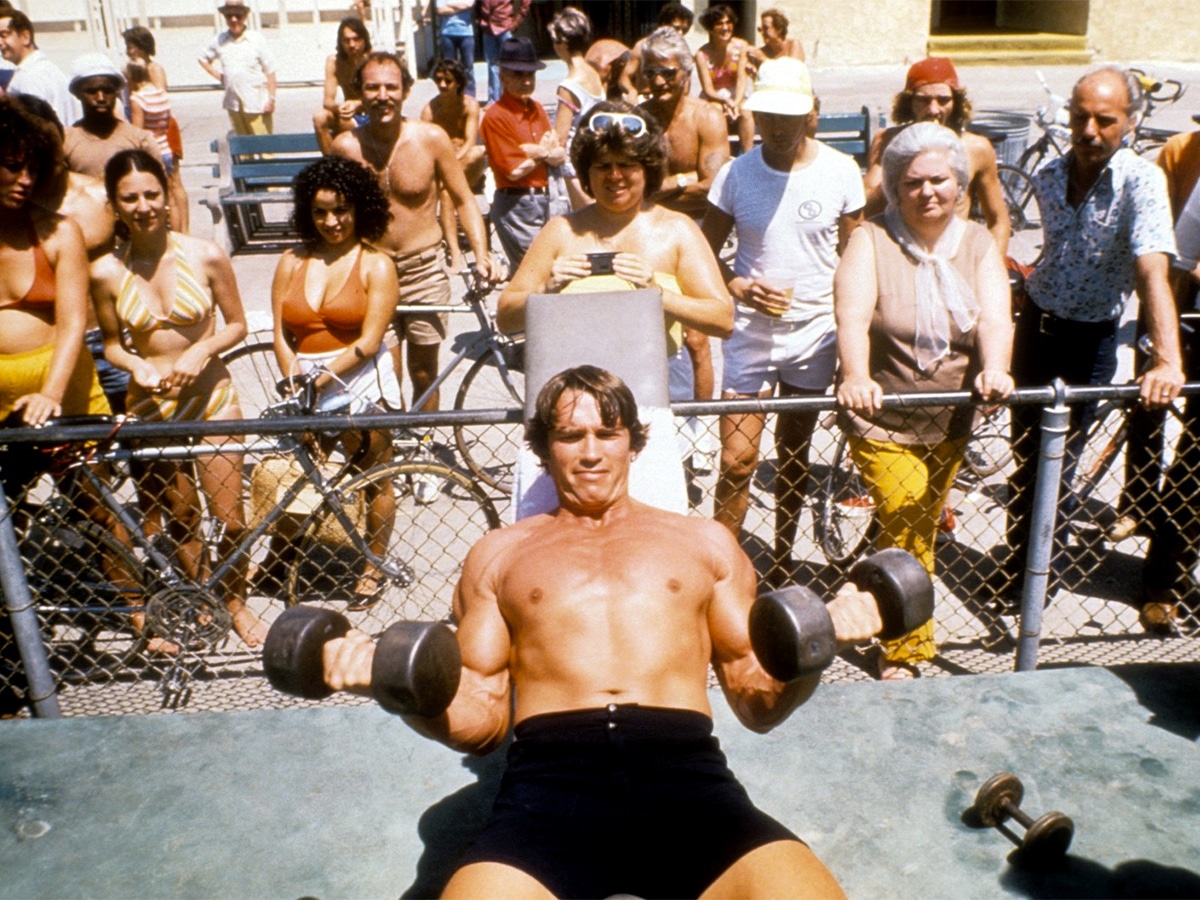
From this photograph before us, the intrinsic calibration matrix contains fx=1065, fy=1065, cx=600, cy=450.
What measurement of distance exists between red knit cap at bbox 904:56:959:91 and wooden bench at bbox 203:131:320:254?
6.42 meters

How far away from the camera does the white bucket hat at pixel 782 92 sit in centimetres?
418

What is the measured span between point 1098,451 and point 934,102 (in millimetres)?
1875

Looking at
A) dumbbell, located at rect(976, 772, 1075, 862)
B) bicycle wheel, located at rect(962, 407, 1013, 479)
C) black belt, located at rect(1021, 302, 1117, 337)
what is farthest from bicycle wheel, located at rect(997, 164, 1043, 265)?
dumbbell, located at rect(976, 772, 1075, 862)

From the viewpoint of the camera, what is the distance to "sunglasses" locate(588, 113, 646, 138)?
3.73 metres

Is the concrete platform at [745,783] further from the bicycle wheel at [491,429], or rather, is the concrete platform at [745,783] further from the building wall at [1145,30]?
the building wall at [1145,30]

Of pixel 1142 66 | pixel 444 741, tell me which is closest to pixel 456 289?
pixel 444 741

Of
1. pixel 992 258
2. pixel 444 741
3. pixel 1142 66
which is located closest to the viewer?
pixel 444 741

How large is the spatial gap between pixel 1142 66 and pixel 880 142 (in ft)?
58.4

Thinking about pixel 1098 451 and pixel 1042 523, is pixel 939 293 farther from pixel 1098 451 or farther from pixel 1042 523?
pixel 1098 451

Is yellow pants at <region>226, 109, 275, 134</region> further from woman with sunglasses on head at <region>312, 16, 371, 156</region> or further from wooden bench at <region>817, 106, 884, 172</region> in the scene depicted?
wooden bench at <region>817, 106, 884, 172</region>

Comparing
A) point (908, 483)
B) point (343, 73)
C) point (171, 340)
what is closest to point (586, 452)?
point (908, 483)

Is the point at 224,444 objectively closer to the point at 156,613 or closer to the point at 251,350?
the point at 156,613

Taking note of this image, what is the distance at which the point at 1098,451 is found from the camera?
5.23 meters

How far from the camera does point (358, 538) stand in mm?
4277
